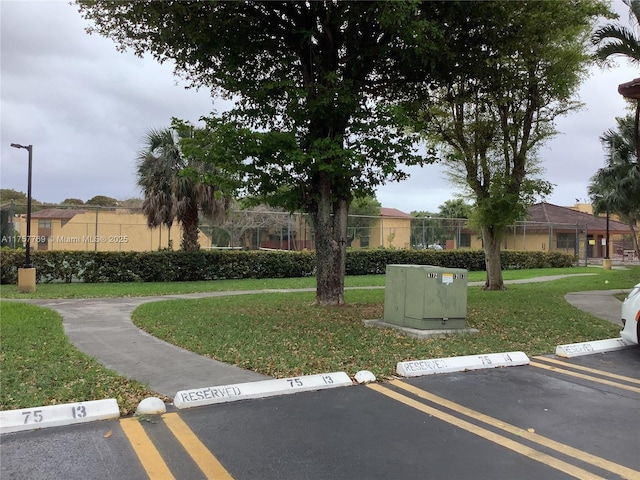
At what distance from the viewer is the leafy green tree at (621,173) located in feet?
82.4

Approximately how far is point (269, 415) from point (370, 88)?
29.9 feet

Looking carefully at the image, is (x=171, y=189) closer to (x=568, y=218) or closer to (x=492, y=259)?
(x=492, y=259)

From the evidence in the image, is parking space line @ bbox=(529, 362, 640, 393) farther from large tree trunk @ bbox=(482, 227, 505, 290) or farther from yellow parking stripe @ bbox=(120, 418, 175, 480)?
large tree trunk @ bbox=(482, 227, 505, 290)

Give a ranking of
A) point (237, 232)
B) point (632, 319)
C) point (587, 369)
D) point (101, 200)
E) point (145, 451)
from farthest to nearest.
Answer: point (101, 200), point (237, 232), point (632, 319), point (587, 369), point (145, 451)

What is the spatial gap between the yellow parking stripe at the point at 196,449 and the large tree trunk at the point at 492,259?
546 inches

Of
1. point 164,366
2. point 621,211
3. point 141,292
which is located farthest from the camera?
point 621,211

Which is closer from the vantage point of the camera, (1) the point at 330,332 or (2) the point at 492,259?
(1) the point at 330,332


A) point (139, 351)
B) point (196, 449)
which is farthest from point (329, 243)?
point (196, 449)

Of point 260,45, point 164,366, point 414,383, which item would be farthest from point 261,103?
point 414,383

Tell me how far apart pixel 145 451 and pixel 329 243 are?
8.06 metres

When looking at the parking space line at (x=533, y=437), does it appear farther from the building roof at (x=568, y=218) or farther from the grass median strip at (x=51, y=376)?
the building roof at (x=568, y=218)

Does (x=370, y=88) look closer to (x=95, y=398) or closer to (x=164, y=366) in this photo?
(x=164, y=366)

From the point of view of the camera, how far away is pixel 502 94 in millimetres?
14094

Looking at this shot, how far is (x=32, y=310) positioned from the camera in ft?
36.5
